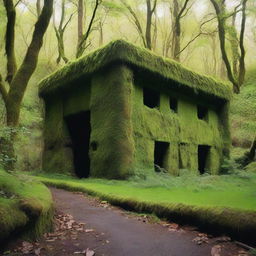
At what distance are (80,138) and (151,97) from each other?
440cm

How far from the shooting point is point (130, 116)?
1280 cm

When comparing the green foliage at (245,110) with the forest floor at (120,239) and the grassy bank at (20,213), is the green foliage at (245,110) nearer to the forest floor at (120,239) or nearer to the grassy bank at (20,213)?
the forest floor at (120,239)

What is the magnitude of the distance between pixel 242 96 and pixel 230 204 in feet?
50.3

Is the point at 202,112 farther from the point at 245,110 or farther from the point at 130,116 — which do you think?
the point at 130,116

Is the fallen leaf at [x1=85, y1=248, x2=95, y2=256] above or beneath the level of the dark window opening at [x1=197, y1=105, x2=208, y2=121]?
beneath

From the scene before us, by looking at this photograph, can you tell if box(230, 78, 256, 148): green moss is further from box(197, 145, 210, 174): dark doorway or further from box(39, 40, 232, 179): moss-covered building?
box(197, 145, 210, 174): dark doorway

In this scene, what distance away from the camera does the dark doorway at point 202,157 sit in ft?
56.9

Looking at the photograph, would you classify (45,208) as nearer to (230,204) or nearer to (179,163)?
(230,204)

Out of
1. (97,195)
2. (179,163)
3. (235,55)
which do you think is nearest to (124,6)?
(235,55)

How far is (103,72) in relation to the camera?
1352 centimetres

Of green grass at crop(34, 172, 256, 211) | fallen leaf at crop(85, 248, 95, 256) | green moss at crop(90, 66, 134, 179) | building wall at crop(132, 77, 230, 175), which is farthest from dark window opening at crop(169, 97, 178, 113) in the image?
fallen leaf at crop(85, 248, 95, 256)

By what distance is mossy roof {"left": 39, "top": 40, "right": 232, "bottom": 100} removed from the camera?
12805 millimetres

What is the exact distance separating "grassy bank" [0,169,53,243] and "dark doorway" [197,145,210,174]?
13.0 metres

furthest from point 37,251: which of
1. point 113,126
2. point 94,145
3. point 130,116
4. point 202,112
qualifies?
point 202,112
